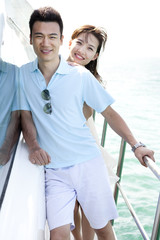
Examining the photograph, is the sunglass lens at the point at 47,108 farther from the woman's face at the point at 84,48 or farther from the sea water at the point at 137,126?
the woman's face at the point at 84,48

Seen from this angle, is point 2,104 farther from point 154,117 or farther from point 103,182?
point 154,117

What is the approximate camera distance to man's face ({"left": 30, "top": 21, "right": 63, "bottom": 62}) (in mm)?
1255

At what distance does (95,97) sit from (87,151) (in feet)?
0.75

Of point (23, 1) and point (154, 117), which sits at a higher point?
point (23, 1)

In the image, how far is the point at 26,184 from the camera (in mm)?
1007

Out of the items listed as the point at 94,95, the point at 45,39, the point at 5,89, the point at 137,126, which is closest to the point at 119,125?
the point at 94,95

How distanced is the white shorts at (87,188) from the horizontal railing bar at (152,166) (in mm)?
232

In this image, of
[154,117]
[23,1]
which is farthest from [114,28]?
[23,1]

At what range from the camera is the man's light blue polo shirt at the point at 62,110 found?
129 cm

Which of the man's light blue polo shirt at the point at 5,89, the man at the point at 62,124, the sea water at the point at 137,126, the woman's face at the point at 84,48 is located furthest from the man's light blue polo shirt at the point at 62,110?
the woman's face at the point at 84,48

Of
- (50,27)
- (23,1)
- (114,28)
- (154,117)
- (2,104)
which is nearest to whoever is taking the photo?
(2,104)

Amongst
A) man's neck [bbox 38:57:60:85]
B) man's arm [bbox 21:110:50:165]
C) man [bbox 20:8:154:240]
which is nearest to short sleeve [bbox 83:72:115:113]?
man [bbox 20:8:154:240]

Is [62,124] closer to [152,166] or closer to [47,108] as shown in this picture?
[47,108]

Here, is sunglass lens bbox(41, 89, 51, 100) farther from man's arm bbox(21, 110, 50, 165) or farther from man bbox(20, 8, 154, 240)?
man's arm bbox(21, 110, 50, 165)
